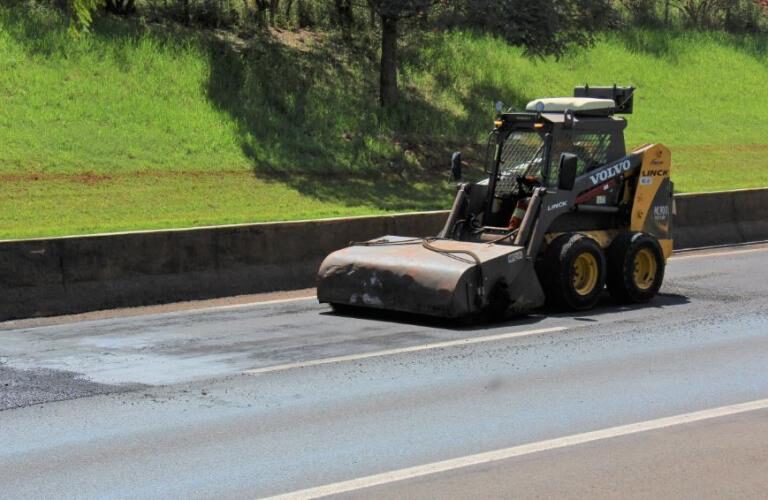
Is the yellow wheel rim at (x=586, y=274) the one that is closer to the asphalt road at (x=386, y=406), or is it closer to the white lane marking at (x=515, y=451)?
the asphalt road at (x=386, y=406)

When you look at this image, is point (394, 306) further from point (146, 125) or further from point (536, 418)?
point (146, 125)

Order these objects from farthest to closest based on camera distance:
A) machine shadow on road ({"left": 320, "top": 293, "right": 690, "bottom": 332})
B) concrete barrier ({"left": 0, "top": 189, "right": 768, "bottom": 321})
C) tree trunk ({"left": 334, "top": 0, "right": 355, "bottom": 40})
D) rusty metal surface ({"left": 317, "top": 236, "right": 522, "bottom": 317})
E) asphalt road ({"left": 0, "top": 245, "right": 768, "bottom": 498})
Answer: tree trunk ({"left": 334, "top": 0, "right": 355, "bottom": 40}) < concrete barrier ({"left": 0, "top": 189, "right": 768, "bottom": 321}) < machine shadow on road ({"left": 320, "top": 293, "right": 690, "bottom": 332}) < rusty metal surface ({"left": 317, "top": 236, "right": 522, "bottom": 317}) < asphalt road ({"left": 0, "top": 245, "right": 768, "bottom": 498})

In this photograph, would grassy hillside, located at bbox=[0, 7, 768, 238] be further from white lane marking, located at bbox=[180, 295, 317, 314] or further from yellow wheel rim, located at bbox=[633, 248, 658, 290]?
yellow wheel rim, located at bbox=[633, 248, 658, 290]

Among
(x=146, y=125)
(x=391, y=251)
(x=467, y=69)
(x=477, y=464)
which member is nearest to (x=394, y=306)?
(x=391, y=251)

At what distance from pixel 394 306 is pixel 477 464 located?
5.37 m

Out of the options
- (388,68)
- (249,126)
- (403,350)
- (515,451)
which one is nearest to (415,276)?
(403,350)

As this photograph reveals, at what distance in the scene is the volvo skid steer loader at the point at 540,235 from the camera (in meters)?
13.0

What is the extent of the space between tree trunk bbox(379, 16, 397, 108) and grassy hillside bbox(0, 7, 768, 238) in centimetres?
37

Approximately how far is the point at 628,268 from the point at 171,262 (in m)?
5.73

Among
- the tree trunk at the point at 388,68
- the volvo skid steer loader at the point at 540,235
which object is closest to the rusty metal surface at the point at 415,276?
the volvo skid steer loader at the point at 540,235

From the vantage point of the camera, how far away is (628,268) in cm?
1439

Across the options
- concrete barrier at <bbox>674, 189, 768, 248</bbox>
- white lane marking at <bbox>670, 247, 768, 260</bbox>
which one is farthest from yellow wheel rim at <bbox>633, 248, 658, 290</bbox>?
concrete barrier at <bbox>674, 189, 768, 248</bbox>

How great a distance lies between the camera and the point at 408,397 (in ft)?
31.8

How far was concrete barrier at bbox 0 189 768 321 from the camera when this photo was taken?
14148 mm
